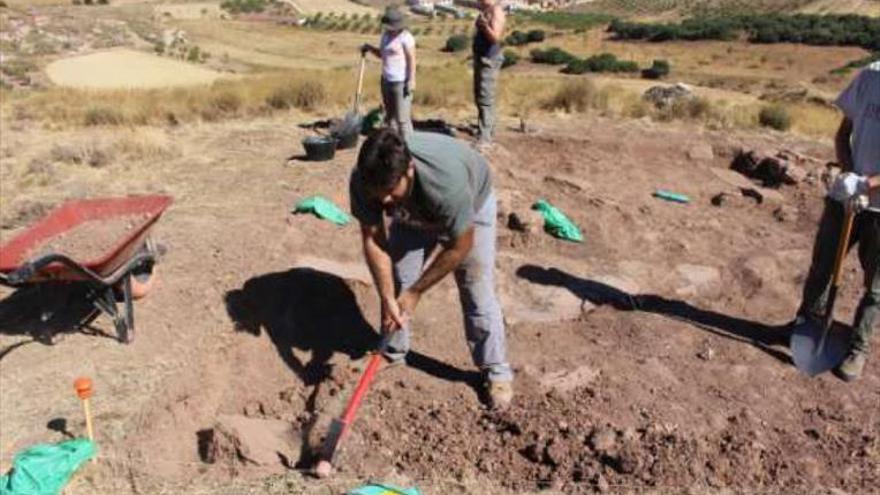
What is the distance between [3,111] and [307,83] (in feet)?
13.1

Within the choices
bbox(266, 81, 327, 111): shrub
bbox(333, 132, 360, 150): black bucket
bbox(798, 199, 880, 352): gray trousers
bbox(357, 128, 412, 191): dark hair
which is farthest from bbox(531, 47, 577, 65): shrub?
bbox(357, 128, 412, 191): dark hair

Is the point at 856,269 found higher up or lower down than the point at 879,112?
lower down

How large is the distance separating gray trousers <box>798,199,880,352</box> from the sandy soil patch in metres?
20.6

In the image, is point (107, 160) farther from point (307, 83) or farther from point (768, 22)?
point (768, 22)

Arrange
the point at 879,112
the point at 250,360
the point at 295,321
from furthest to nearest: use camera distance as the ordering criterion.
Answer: the point at 295,321 < the point at 250,360 < the point at 879,112

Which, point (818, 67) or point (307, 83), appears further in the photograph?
point (818, 67)

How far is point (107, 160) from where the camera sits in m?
8.11

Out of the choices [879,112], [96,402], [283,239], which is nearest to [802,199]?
[879,112]

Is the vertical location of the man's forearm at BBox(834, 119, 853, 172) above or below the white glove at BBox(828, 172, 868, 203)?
above

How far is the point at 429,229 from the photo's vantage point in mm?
3527

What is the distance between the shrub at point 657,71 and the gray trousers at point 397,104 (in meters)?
20.7

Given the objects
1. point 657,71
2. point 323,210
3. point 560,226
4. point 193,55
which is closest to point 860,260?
point 560,226

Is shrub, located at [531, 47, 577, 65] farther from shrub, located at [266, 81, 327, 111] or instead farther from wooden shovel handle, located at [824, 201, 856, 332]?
wooden shovel handle, located at [824, 201, 856, 332]

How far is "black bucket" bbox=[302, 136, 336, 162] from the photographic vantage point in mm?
7664
